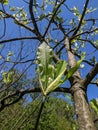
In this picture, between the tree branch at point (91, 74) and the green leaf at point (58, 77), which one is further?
the tree branch at point (91, 74)

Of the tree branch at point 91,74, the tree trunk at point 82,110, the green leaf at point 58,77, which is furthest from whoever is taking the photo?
the tree branch at point 91,74

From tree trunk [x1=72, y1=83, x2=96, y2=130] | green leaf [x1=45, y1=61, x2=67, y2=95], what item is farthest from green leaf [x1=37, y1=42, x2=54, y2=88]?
tree trunk [x1=72, y1=83, x2=96, y2=130]

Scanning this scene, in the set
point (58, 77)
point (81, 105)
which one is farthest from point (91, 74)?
point (58, 77)

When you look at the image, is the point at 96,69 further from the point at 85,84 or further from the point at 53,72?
the point at 53,72

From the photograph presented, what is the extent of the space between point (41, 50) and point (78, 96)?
73cm

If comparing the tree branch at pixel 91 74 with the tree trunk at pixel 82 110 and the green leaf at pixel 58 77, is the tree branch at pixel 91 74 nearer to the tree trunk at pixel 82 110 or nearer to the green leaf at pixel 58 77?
the tree trunk at pixel 82 110

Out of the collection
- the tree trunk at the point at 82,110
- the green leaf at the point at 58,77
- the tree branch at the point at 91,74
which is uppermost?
the tree branch at the point at 91,74

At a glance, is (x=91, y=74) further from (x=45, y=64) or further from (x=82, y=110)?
(x=45, y=64)

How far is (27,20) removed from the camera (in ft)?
9.40

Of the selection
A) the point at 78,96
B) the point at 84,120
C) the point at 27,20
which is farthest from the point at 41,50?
the point at 27,20

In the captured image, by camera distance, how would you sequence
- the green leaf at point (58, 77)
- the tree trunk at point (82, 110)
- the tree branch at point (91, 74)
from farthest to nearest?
the tree branch at point (91, 74)
the tree trunk at point (82, 110)
the green leaf at point (58, 77)

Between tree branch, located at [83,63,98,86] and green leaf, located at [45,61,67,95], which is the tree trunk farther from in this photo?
green leaf, located at [45,61,67,95]

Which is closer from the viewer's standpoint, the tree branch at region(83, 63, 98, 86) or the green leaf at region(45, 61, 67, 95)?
the green leaf at region(45, 61, 67, 95)

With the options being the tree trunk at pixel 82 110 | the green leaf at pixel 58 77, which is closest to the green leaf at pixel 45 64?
the green leaf at pixel 58 77
